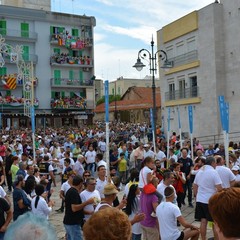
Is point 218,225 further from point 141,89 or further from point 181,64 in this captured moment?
point 141,89

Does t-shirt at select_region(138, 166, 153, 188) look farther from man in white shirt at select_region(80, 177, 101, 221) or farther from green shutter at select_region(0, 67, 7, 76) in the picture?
green shutter at select_region(0, 67, 7, 76)

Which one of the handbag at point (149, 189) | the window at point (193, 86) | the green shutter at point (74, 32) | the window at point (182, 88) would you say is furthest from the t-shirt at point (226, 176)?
the green shutter at point (74, 32)

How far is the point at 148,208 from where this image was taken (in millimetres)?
7000

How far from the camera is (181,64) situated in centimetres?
3188

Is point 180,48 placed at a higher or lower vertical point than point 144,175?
higher

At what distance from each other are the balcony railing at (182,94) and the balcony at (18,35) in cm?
2362

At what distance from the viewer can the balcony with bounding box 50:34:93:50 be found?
5159 cm

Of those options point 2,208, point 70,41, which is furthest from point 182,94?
point 2,208

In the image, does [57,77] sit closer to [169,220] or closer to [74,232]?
[74,232]

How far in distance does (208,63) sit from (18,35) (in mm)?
28965

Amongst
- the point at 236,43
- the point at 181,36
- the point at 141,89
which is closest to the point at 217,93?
the point at 236,43

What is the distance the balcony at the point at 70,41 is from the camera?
5159 centimetres

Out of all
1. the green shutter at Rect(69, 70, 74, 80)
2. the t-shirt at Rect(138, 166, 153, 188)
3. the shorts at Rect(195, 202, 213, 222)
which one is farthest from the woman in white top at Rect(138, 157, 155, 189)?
the green shutter at Rect(69, 70, 74, 80)

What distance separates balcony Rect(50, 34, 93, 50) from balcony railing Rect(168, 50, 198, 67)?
2212 cm
